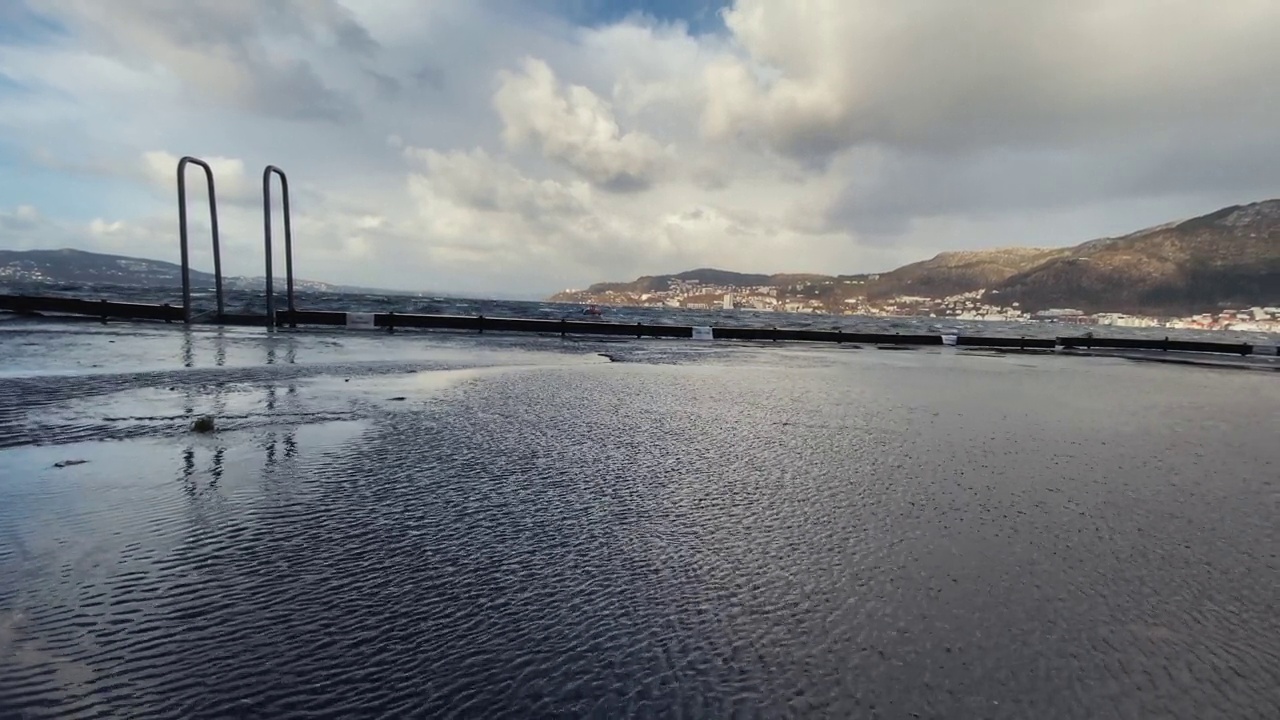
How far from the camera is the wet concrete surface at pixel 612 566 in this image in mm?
2408

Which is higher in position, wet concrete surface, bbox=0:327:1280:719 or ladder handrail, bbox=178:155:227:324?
ladder handrail, bbox=178:155:227:324

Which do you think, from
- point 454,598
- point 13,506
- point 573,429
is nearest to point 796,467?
point 573,429

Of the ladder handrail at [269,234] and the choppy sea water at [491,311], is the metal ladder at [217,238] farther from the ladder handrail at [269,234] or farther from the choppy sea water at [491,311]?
the choppy sea water at [491,311]

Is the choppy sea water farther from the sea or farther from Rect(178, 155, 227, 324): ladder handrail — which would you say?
the sea

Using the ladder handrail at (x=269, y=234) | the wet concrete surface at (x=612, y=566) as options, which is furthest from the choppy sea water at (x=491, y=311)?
the wet concrete surface at (x=612, y=566)

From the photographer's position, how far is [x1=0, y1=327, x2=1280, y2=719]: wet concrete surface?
94.8 inches

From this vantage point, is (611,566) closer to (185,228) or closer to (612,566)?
(612,566)

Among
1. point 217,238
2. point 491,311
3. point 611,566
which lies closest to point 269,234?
point 217,238

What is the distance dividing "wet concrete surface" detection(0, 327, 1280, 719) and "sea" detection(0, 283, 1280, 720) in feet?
0.06

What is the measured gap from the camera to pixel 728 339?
103ft

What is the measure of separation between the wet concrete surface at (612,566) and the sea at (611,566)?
0.02m

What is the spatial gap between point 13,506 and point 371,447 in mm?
2514

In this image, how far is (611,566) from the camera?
140 inches

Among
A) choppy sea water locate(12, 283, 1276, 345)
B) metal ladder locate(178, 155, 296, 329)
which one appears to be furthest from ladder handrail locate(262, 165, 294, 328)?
choppy sea water locate(12, 283, 1276, 345)
